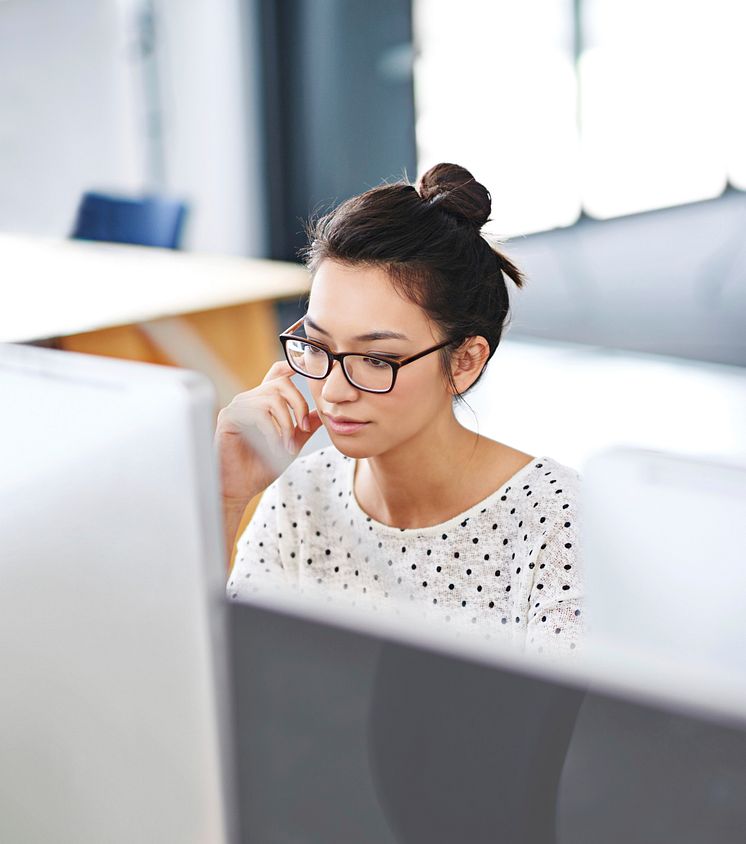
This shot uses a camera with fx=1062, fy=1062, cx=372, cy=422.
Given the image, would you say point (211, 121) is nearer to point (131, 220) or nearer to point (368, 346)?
point (131, 220)

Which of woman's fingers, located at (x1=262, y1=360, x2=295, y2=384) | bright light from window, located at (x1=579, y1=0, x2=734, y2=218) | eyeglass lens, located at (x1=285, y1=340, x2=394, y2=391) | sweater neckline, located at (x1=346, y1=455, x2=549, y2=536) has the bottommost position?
sweater neckline, located at (x1=346, y1=455, x2=549, y2=536)

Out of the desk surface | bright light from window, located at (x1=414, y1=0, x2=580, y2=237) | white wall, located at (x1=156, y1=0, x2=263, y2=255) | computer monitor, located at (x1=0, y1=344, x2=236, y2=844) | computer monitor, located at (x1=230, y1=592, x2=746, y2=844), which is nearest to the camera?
computer monitor, located at (x1=230, y1=592, x2=746, y2=844)

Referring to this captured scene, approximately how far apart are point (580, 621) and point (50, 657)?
53 cm

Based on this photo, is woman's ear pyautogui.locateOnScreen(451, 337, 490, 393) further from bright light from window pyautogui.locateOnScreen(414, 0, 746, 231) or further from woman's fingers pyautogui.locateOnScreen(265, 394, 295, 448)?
bright light from window pyautogui.locateOnScreen(414, 0, 746, 231)

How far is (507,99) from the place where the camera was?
511cm

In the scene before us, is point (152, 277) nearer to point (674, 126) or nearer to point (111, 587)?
point (111, 587)

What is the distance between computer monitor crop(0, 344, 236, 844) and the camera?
1.65 feet

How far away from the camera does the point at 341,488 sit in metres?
1.26

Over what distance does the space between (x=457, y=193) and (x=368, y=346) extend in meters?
0.23

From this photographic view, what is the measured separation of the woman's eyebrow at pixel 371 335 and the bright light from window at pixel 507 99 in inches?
153

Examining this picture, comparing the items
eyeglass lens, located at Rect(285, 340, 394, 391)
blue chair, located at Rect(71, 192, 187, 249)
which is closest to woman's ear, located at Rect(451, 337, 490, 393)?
eyeglass lens, located at Rect(285, 340, 394, 391)

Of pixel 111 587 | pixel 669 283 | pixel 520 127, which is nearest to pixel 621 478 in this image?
pixel 111 587

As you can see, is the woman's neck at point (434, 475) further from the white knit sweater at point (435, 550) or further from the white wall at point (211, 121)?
the white wall at point (211, 121)

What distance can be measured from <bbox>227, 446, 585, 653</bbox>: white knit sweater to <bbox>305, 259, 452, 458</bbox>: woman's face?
0.11m
